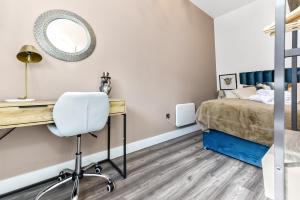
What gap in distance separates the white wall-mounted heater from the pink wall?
0.43 ft

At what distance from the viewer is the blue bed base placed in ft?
5.82

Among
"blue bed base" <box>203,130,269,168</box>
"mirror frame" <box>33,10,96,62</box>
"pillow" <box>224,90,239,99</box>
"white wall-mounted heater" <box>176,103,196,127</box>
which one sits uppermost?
"mirror frame" <box>33,10,96,62</box>

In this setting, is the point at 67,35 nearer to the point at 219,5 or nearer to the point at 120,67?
the point at 120,67

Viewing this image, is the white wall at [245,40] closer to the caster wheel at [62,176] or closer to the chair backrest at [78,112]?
the chair backrest at [78,112]

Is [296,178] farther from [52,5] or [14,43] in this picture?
[52,5]

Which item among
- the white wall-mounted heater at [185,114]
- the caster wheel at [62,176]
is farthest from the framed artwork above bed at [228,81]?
the caster wheel at [62,176]

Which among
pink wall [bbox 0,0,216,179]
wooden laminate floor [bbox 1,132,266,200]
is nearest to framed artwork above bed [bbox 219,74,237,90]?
pink wall [bbox 0,0,216,179]

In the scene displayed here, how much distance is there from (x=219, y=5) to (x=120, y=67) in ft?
9.63

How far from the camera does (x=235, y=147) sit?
1.98 meters

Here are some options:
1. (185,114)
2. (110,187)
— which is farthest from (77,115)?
(185,114)

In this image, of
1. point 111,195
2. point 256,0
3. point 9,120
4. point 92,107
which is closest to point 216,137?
point 111,195

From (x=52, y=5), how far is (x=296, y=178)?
2.29 meters

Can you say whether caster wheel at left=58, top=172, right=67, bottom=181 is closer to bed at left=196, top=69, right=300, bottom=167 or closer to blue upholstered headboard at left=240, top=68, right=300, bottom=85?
bed at left=196, top=69, right=300, bottom=167

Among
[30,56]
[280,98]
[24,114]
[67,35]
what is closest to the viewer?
[280,98]
